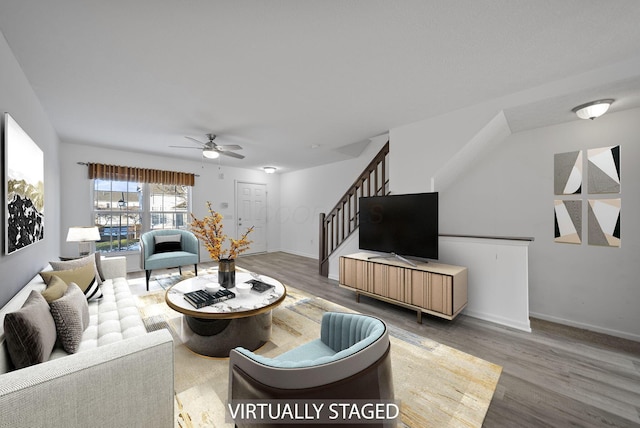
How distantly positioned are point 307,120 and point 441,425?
321 centimetres

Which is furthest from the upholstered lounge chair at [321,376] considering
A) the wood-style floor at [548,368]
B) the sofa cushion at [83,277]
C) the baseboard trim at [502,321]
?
the baseboard trim at [502,321]

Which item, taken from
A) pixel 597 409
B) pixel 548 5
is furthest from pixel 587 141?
pixel 597 409

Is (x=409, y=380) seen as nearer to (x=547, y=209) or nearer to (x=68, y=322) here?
(x=68, y=322)

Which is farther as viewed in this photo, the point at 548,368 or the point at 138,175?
the point at 138,175

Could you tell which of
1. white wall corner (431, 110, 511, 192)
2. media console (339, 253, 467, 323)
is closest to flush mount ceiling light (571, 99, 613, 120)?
white wall corner (431, 110, 511, 192)

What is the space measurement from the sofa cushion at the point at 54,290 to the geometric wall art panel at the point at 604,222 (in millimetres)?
4930

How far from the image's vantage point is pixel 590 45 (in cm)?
175

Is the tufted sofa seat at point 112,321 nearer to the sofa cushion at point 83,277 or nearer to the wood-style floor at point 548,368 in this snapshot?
the sofa cushion at point 83,277

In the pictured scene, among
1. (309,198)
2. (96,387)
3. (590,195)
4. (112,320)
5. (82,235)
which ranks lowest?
(112,320)

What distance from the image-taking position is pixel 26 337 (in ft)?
3.76

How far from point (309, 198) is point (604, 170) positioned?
516 cm

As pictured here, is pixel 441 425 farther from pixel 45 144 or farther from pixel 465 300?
pixel 45 144

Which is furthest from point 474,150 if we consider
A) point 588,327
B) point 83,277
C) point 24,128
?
point 24,128

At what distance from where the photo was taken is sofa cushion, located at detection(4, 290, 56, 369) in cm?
111
